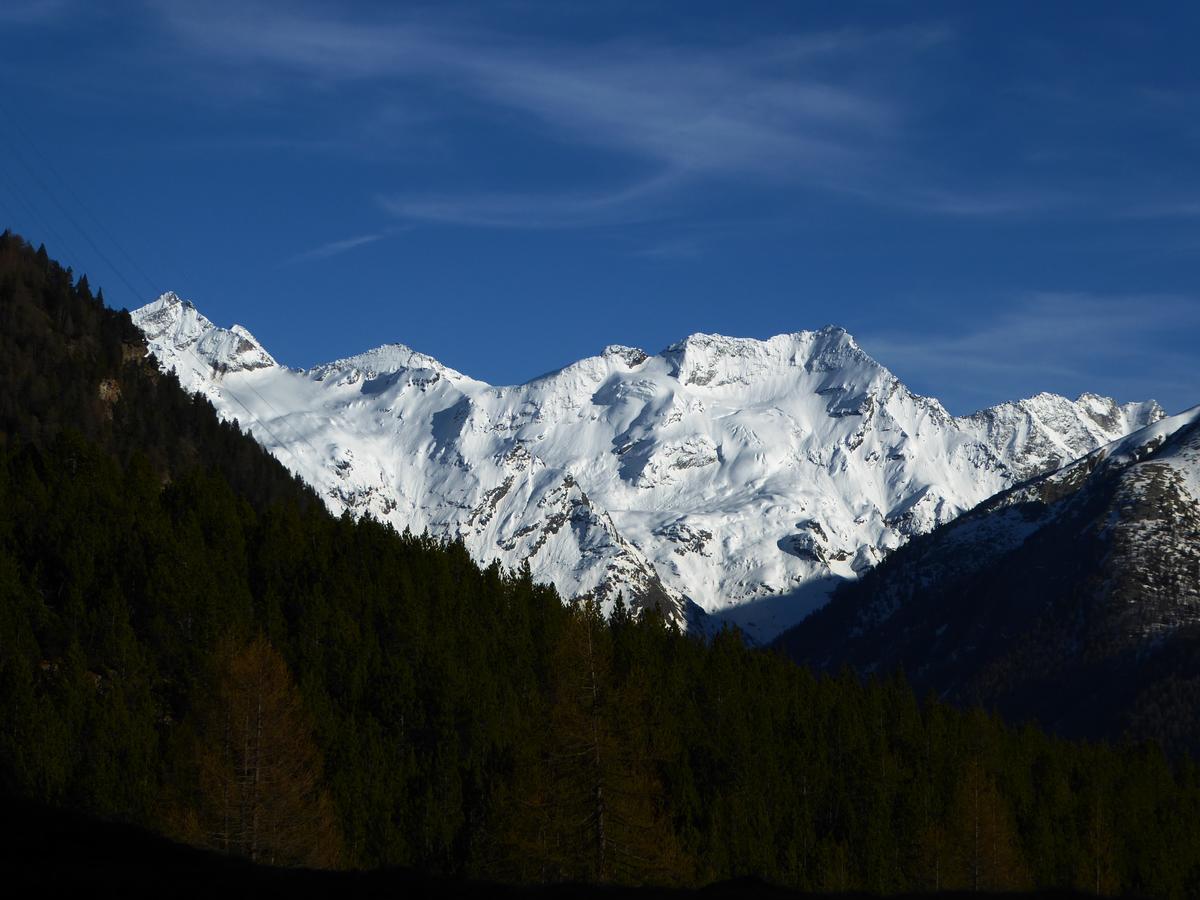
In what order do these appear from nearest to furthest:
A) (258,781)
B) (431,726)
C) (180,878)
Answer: (180,878)
(258,781)
(431,726)

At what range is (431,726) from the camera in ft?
380

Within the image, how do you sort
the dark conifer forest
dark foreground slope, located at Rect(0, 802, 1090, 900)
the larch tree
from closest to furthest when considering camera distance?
dark foreground slope, located at Rect(0, 802, 1090, 900), the larch tree, the dark conifer forest

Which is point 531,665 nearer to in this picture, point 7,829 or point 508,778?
point 508,778

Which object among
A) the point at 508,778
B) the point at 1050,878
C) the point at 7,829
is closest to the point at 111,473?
the point at 508,778

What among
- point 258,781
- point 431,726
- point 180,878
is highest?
point 431,726

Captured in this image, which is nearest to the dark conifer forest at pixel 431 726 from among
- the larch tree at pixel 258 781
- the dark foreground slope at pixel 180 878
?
the larch tree at pixel 258 781

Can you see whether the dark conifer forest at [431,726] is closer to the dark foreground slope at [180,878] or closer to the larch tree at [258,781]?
the larch tree at [258,781]

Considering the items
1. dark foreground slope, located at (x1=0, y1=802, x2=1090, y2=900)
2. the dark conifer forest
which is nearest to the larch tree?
the dark conifer forest

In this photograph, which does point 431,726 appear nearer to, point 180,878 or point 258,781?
point 258,781

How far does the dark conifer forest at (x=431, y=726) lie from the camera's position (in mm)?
81500

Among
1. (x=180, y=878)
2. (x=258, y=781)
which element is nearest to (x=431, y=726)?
(x=258, y=781)

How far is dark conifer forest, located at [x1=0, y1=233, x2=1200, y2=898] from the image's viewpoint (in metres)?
81.5

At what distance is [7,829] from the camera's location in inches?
2237

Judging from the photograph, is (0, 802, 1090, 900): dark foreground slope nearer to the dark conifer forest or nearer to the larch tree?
the dark conifer forest
